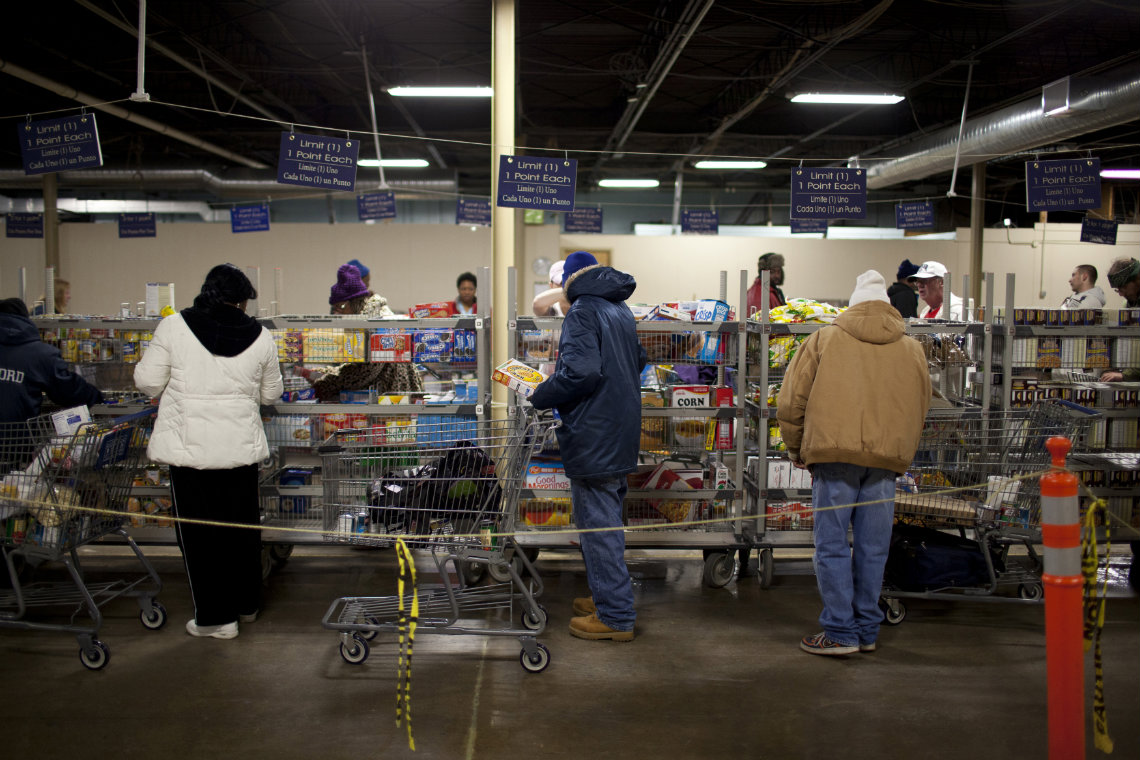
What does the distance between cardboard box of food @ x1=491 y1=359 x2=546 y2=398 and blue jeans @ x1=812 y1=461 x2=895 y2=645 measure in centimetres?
139

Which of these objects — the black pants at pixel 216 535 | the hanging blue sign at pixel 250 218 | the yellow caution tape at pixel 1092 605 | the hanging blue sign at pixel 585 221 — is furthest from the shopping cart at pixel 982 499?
the hanging blue sign at pixel 250 218

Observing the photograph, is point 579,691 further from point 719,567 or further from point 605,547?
point 719,567

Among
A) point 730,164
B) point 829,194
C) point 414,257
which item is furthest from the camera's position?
point 414,257

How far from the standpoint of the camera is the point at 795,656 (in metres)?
4.05

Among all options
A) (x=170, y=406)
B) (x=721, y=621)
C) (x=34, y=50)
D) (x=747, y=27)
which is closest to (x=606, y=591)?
(x=721, y=621)

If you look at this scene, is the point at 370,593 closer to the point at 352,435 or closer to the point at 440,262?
the point at 352,435

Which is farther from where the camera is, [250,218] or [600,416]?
[250,218]

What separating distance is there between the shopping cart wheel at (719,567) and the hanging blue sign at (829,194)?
4086 mm

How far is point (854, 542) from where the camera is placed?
4.02 m

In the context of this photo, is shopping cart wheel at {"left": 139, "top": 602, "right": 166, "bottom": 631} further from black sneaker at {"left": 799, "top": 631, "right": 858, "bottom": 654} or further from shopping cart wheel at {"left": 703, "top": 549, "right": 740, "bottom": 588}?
black sneaker at {"left": 799, "top": 631, "right": 858, "bottom": 654}

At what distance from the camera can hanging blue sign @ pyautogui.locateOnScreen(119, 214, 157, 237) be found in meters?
12.6

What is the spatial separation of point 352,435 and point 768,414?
7.84 ft

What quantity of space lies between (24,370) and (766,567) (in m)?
4.19

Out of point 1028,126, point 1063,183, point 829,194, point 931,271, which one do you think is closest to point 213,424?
point 931,271
